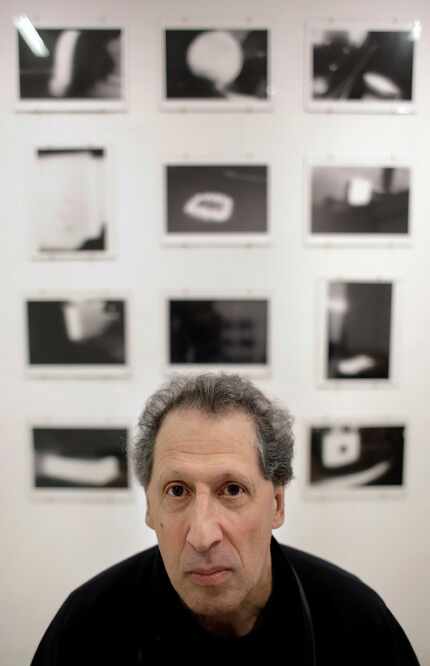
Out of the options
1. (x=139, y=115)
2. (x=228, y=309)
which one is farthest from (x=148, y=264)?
(x=139, y=115)

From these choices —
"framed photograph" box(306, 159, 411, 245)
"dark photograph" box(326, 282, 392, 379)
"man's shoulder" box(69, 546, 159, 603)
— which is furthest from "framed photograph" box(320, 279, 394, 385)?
"man's shoulder" box(69, 546, 159, 603)

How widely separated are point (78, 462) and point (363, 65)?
4.96 ft

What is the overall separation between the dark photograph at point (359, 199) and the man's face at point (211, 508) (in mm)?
798

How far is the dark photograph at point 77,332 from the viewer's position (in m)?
1.50

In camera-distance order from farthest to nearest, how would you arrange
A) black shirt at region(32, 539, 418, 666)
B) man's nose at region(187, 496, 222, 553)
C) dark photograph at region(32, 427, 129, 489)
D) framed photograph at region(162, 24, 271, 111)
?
dark photograph at region(32, 427, 129, 489), framed photograph at region(162, 24, 271, 111), black shirt at region(32, 539, 418, 666), man's nose at region(187, 496, 222, 553)

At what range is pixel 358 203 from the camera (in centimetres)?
147

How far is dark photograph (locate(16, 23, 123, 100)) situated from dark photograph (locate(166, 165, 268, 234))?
1.06ft

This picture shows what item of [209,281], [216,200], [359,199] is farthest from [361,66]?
[209,281]

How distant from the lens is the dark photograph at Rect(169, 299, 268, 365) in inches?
58.9

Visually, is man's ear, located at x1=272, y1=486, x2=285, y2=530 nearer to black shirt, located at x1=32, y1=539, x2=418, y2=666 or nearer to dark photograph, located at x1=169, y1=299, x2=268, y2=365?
black shirt, located at x1=32, y1=539, x2=418, y2=666

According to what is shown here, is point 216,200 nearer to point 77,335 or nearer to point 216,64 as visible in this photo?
point 216,64

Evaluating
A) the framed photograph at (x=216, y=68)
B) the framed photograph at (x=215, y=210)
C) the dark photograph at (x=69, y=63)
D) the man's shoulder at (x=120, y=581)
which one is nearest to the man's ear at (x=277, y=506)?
the man's shoulder at (x=120, y=581)

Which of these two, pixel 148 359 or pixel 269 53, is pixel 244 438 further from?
pixel 269 53

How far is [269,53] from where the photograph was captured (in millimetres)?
1427
